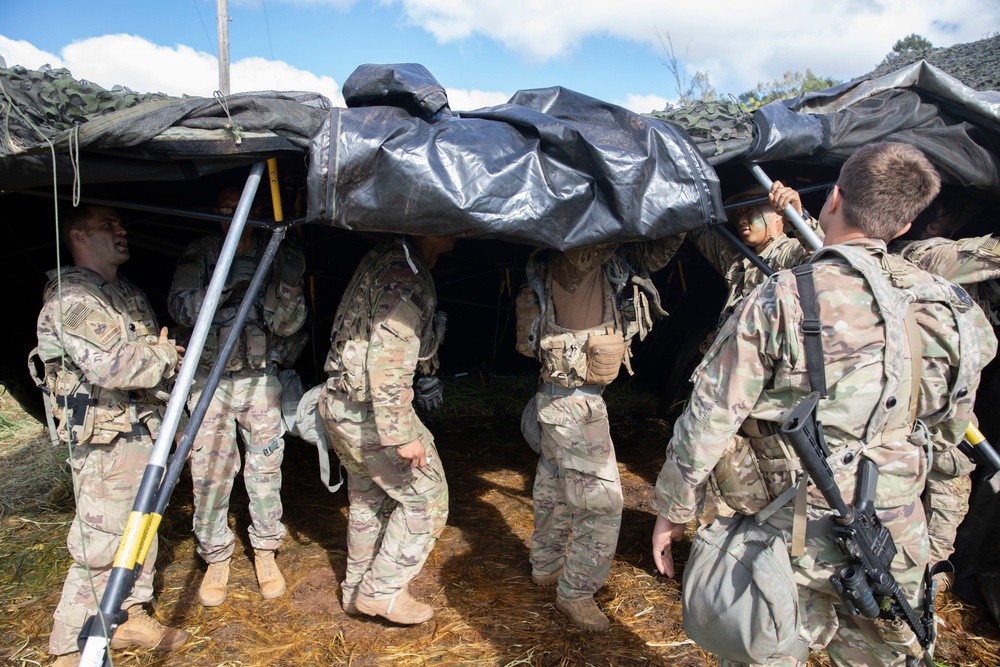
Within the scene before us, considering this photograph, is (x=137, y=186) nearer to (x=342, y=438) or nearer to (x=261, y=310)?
(x=261, y=310)

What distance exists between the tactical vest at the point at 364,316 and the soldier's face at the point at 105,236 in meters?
1.17

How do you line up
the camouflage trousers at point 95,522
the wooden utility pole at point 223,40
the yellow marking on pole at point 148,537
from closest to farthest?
the yellow marking on pole at point 148,537 → the camouflage trousers at point 95,522 → the wooden utility pole at point 223,40

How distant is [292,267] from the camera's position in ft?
12.9

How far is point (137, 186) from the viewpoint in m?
3.71

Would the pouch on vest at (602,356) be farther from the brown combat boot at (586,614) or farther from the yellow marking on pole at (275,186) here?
the yellow marking on pole at (275,186)

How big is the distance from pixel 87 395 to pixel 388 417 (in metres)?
1.49

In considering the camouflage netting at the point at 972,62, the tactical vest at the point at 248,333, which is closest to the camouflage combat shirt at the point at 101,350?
the tactical vest at the point at 248,333

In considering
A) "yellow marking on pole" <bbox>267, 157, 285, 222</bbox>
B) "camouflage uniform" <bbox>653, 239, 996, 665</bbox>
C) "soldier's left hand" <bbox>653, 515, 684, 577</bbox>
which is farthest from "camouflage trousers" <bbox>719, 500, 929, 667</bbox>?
"yellow marking on pole" <bbox>267, 157, 285, 222</bbox>

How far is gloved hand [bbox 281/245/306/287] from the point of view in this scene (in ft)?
12.9

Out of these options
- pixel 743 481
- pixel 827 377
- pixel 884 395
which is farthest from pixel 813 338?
pixel 743 481

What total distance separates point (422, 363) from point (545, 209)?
3.88 feet

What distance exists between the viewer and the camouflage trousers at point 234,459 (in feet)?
12.9

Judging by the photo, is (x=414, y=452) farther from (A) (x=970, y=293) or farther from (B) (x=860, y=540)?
(A) (x=970, y=293)

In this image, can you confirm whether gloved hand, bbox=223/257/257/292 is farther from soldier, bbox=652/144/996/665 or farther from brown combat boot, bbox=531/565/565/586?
soldier, bbox=652/144/996/665
